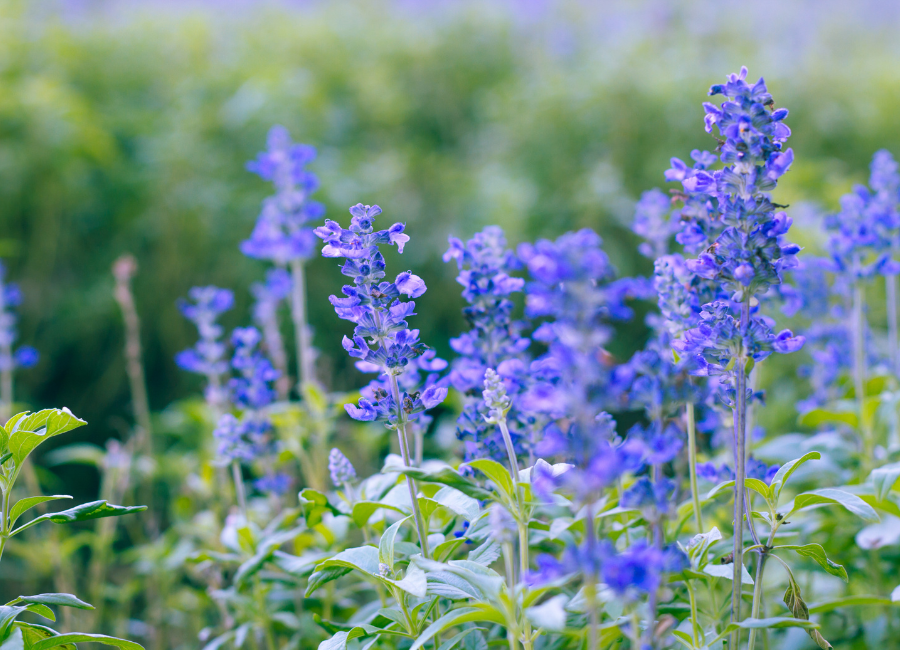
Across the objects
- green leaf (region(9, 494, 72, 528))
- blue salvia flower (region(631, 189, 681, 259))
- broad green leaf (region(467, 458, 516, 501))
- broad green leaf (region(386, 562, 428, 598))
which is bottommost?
broad green leaf (region(386, 562, 428, 598))

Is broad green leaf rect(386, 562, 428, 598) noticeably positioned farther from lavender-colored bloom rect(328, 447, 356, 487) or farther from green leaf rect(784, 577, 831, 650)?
green leaf rect(784, 577, 831, 650)

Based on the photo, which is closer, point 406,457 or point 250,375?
point 406,457

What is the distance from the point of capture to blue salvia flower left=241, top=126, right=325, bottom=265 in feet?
7.57

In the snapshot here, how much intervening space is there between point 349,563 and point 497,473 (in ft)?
1.05

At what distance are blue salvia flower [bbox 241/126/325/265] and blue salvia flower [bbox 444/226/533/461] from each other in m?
0.87

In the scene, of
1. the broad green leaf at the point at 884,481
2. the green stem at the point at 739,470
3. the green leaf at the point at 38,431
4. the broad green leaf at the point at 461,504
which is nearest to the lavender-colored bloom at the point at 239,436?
the green leaf at the point at 38,431

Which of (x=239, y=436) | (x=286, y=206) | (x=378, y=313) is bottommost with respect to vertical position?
(x=239, y=436)

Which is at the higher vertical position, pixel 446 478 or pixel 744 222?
pixel 744 222

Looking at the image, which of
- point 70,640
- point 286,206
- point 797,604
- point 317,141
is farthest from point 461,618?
point 317,141

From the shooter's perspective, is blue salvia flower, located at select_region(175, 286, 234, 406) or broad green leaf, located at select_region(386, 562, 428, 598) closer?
broad green leaf, located at select_region(386, 562, 428, 598)

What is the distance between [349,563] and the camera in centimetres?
127

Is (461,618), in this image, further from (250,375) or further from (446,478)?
(250,375)

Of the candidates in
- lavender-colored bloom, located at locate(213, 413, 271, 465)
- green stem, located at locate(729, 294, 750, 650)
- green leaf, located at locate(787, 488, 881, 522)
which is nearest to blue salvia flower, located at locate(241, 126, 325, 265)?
lavender-colored bloom, located at locate(213, 413, 271, 465)

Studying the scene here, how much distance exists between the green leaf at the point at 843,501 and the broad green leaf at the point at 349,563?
820mm
